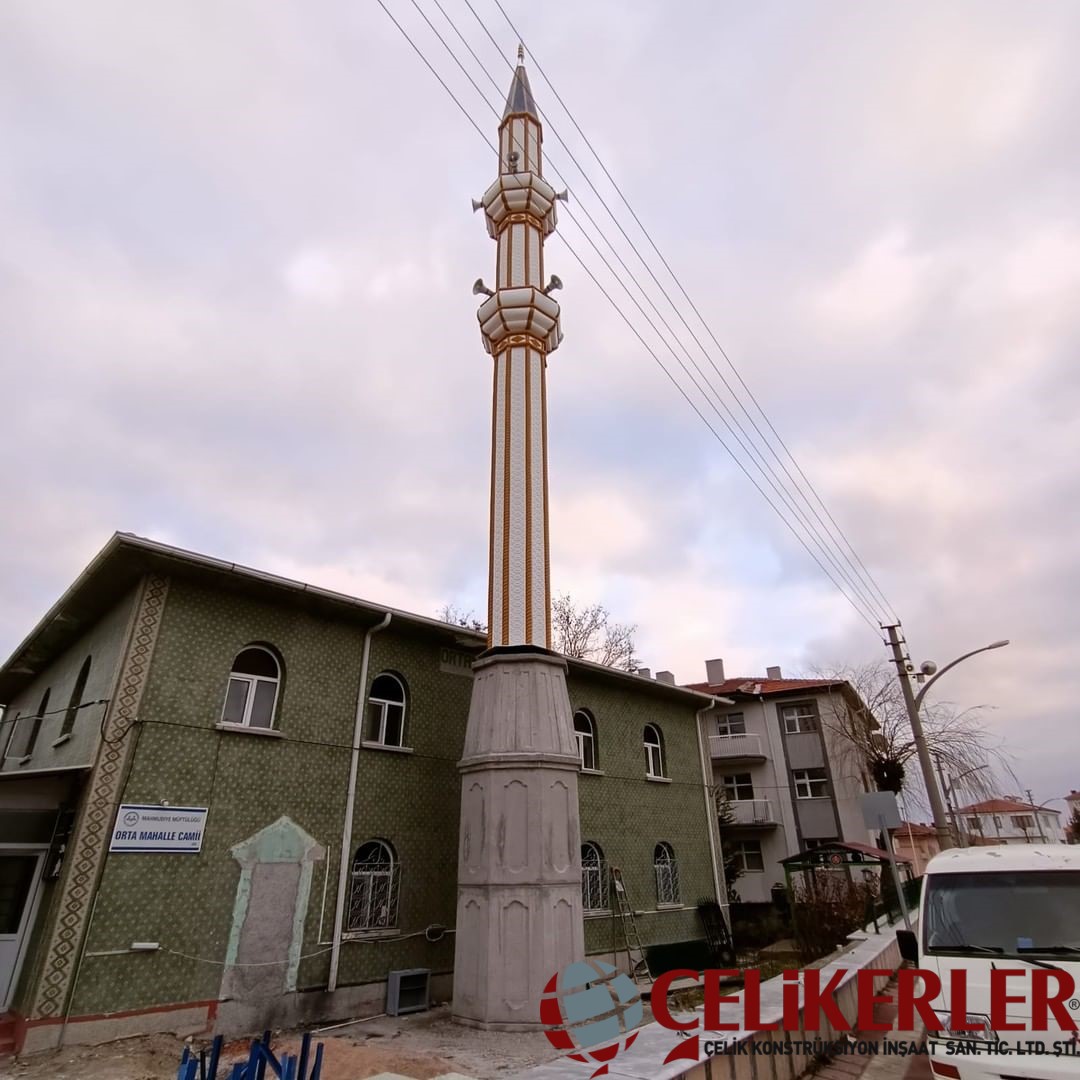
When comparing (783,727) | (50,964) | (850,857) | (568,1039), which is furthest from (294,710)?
(783,727)

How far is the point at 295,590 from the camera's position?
36.9 feet

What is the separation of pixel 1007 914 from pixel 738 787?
24002mm

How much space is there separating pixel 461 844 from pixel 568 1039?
318 cm

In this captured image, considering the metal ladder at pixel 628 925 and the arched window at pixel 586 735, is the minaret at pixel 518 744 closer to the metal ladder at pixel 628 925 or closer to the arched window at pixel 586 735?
the arched window at pixel 586 735

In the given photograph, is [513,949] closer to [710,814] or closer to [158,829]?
[158,829]

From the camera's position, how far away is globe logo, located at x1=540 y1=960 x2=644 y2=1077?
8.71 metres

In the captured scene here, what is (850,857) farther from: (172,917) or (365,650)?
(172,917)

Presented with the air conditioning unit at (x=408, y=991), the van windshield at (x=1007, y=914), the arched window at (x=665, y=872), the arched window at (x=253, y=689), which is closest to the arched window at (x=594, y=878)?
the arched window at (x=665, y=872)

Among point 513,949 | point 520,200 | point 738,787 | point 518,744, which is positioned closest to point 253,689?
point 518,744

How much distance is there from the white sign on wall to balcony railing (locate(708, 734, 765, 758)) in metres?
22.7

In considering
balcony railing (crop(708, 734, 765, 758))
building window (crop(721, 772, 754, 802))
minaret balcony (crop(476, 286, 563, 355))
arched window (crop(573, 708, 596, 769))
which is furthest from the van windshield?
building window (crop(721, 772, 754, 802))

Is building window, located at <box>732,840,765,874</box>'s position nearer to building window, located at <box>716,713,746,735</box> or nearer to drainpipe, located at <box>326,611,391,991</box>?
building window, located at <box>716,713,746,735</box>

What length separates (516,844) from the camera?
10.6m

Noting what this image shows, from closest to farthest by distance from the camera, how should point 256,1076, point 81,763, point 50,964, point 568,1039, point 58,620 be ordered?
point 256,1076, point 50,964, point 568,1039, point 81,763, point 58,620
